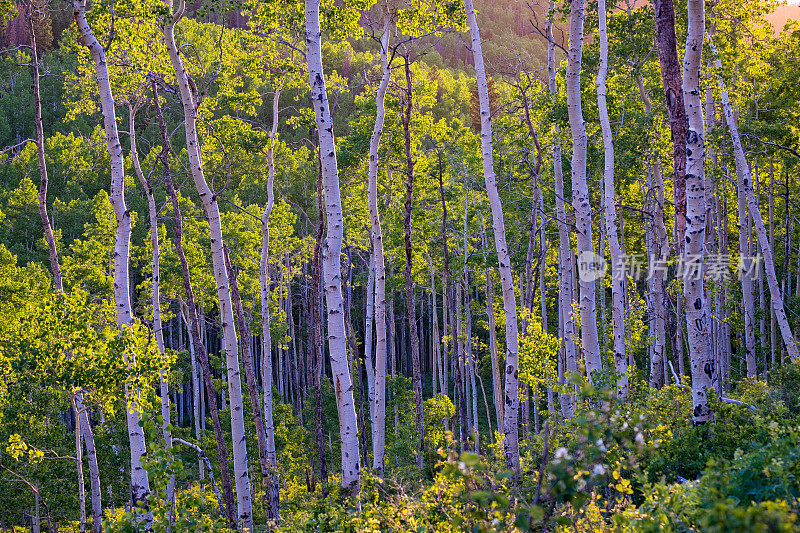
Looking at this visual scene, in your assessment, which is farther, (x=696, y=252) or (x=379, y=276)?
(x=379, y=276)

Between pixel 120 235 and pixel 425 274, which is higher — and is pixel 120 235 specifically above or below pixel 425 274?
above

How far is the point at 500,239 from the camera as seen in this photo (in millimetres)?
9266

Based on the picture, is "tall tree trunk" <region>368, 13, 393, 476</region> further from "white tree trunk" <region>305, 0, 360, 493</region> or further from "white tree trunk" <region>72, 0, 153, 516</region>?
"white tree trunk" <region>72, 0, 153, 516</region>

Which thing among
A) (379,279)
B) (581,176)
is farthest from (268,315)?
(581,176)

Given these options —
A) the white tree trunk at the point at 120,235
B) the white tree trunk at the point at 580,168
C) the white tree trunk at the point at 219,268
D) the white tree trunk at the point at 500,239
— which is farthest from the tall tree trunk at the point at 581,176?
the white tree trunk at the point at 120,235

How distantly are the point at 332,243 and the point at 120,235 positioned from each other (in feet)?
10.7

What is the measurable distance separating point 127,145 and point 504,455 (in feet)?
135

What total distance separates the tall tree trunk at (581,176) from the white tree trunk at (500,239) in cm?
113

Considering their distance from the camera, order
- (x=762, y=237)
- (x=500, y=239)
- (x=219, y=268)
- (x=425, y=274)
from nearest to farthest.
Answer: (x=219, y=268)
(x=500, y=239)
(x=762, y=237)
(x=425, y=274)

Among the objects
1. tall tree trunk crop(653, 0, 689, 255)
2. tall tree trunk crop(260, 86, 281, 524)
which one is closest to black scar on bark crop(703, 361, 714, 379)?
tall tree trunk crop(653, 0, 689, 255)

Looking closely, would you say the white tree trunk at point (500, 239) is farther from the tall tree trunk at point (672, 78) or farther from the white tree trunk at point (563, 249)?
the tall tree trunk at point (672, 78)

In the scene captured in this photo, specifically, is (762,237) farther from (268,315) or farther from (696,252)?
(268,315)

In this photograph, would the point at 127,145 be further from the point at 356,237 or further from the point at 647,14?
the point at 647,14

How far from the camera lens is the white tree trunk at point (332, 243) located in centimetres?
631
